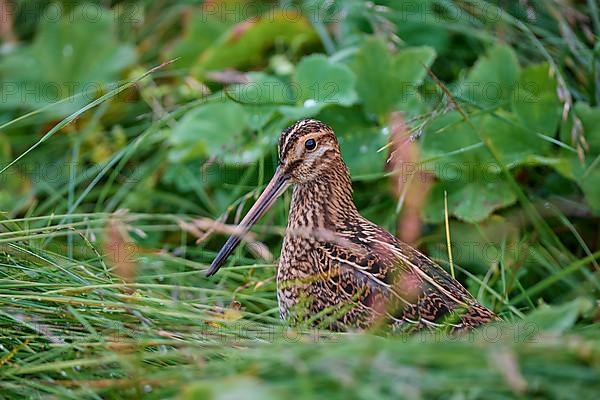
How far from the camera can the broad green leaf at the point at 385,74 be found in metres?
4.72

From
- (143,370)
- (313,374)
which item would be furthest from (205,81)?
(313,374)

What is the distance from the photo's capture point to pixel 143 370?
109 inches

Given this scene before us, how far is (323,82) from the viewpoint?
15.7 ft

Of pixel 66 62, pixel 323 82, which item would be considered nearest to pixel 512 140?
pixel 323 82

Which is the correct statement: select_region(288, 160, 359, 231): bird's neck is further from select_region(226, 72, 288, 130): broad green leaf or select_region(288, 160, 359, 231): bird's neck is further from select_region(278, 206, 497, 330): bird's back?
select_region(226, 72, 288, 130): broad green leaf

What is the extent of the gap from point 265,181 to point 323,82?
1.85 ft

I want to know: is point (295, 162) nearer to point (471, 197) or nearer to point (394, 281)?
point (394, 281)

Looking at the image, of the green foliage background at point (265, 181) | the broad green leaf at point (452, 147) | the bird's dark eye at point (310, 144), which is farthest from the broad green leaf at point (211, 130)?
the bird's dark eye at point (310, 144)

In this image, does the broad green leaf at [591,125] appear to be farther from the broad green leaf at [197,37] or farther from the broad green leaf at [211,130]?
the broad green leaf at [197,37]

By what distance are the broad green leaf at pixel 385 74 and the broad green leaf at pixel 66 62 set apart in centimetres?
182

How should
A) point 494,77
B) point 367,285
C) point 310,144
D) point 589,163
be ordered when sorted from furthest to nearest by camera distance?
point 494,77 → point 589,163 → point 310,144 → point 367,285

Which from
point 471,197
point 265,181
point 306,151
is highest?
point 306,151

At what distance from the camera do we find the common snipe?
3453 mm

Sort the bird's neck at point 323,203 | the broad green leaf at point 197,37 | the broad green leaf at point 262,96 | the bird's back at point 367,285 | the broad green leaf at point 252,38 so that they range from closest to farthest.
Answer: the bird's back at point 367,285, the bird's neck at point 323,203, the broad green leaf at point 262,96, the broad green leaf at point 252,38, the broad green leaf at point 197,37
